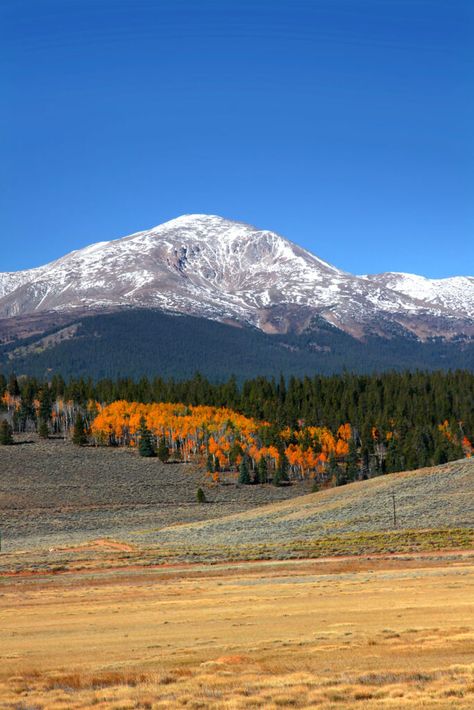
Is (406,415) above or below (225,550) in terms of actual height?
above

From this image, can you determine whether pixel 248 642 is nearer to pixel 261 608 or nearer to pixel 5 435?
pixel 261 608

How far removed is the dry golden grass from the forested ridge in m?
111

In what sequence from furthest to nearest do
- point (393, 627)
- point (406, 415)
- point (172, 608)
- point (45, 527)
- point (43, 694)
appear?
point (406, 415) → point (45, 527) → point (172, 608) → point (393, 627) → point (43, 694)

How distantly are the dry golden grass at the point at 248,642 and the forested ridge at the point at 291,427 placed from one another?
111m

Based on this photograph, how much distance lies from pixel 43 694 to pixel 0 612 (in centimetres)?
1873

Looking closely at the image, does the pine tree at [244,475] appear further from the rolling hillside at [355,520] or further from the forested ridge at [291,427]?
A: the rolling hillside at [355,520]

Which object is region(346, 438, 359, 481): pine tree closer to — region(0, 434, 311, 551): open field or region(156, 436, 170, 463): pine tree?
region(0, 434, 311, 551): open field

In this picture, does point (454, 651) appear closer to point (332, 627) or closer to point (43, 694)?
point (332, 627)

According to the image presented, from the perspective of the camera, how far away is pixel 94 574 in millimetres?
56344

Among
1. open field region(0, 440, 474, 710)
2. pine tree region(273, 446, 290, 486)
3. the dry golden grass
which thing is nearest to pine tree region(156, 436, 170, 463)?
pine tree region(273, 446, 290, 486)

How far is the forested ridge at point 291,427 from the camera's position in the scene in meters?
162

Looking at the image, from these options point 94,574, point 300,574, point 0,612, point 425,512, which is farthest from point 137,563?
point 425,512

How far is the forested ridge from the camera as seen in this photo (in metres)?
162

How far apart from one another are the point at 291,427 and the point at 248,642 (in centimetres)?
15262
